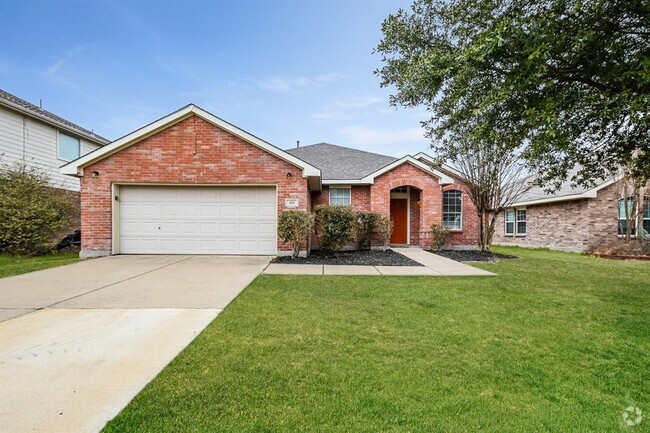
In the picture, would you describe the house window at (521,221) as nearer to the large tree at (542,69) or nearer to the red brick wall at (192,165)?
the large tree at (542,69)

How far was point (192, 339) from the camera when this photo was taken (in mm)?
3672

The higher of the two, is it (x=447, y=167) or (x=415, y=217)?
(x=447, y=167)

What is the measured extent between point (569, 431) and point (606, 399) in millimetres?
798

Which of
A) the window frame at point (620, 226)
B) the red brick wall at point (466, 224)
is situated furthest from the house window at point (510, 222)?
the red brick wall at point (466, 224)

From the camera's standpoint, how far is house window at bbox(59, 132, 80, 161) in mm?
15461

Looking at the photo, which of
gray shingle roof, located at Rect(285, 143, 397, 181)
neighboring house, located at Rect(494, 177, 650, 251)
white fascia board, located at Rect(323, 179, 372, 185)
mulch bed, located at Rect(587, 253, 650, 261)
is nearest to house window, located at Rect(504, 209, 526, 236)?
neighboring house, located at Rect(494, 177, 650, 251)

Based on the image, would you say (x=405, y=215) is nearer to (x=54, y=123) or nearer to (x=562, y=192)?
(x=562, y=192)

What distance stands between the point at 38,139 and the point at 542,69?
18.9 meters

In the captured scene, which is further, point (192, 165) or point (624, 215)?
point (624, 215)

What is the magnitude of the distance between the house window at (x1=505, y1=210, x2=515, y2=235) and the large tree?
15.5m

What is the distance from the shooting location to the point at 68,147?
1594cm

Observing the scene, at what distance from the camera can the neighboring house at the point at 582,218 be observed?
15.4m

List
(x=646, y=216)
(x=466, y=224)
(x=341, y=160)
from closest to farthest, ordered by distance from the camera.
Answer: (x=466, y=224) < (x=646, y=216) < (x=341, y=160)

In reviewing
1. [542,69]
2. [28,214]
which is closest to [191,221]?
[28,214]
